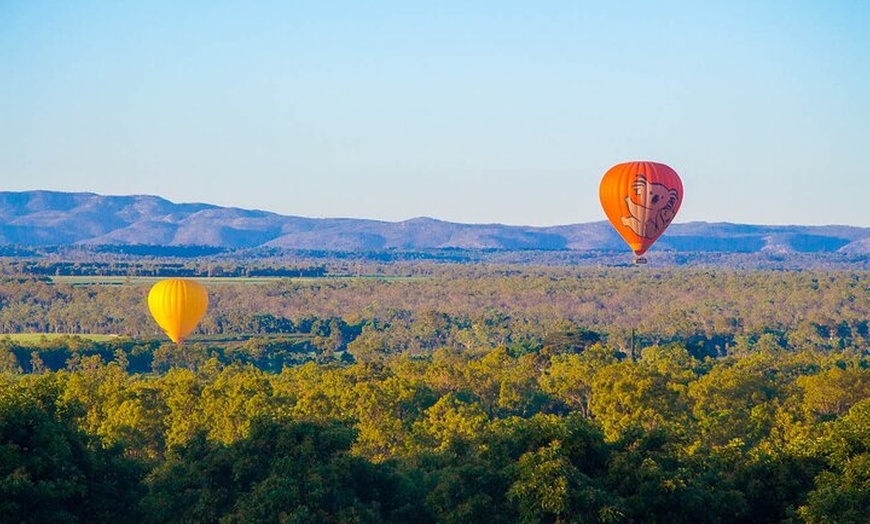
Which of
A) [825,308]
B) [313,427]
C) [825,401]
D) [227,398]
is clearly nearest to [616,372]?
[825,401]

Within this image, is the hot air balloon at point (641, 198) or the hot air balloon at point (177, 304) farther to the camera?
the hot air balloon at point (177, 304)

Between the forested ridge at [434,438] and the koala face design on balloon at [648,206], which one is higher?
the koala face design on balloon at [648,206]

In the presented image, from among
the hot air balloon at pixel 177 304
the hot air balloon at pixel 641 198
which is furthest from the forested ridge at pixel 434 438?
the hot air balloon at pixel 641 198

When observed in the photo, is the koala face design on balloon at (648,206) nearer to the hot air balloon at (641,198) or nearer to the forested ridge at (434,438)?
the hot air balloon at (641,198)

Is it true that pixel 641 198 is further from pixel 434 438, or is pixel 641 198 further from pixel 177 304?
pixel 177 304

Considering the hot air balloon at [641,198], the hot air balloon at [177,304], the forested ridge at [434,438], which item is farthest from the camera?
the hot air balloon at [177,304]

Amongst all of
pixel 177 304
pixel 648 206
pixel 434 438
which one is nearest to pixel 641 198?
pixel 648 206

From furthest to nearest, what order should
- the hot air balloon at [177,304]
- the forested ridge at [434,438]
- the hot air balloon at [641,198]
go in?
1. the hot air balloon at [177,304]
2. the hot air balloon at [641,198]
3. the forested ridge at [434,438]

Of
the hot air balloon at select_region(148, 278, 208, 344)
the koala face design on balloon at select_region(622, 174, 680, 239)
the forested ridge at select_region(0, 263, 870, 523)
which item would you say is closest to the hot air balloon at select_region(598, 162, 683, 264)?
the koala face design on balloon at select_region(622, 174, 680, 239)

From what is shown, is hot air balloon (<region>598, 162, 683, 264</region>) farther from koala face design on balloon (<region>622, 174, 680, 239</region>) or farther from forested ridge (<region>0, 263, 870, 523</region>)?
forested ridge (<region>0, 263, 870, 523</region>)
